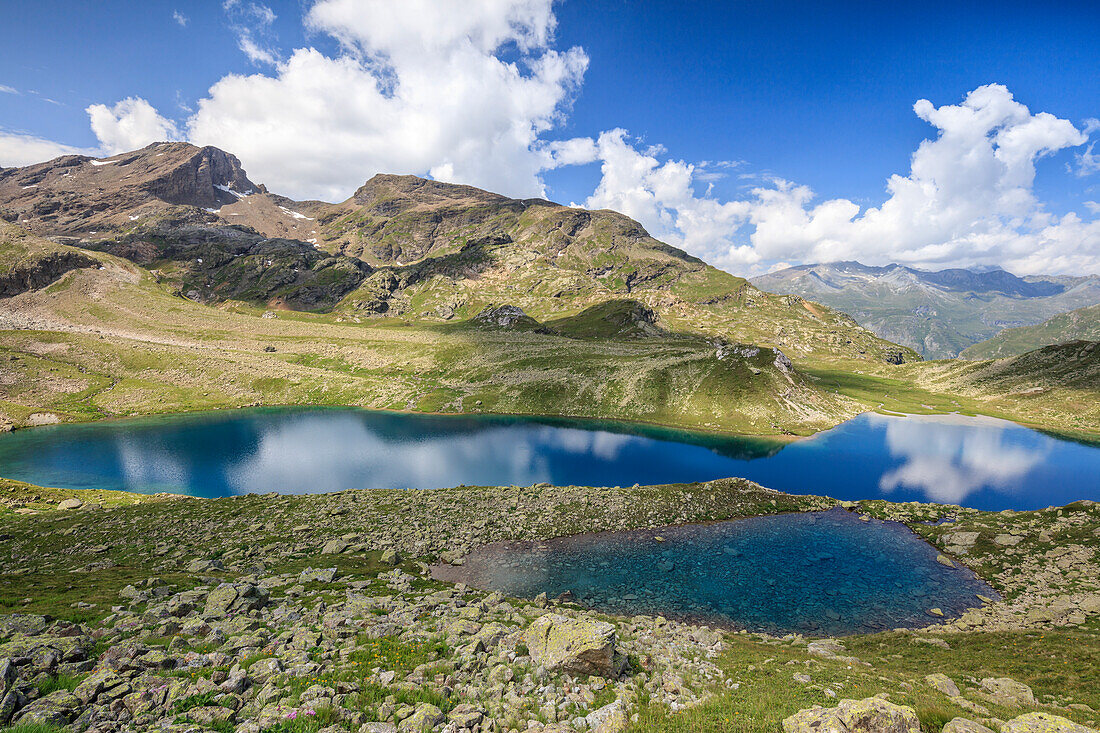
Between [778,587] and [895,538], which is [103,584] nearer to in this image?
[778,587]

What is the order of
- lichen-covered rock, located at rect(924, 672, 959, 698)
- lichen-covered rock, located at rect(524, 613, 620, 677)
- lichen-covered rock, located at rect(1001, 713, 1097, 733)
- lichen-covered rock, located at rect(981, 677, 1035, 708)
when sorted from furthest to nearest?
lichen-covered rock, located at rect(924, 672, 959, 698)
lichen-covered rock, located at rect(981, 677, 1035, 708)
lichen-covered rock, located at rect(524, 613, 620, 677)
lichen-covered rock, located at rect(1001, 713, 1097, 733)

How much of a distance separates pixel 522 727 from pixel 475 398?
102 meters

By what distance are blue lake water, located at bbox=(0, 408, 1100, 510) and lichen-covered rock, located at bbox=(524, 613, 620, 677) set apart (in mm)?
43656

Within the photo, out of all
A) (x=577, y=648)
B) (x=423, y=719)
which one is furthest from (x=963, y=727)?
(x=423, y=719)

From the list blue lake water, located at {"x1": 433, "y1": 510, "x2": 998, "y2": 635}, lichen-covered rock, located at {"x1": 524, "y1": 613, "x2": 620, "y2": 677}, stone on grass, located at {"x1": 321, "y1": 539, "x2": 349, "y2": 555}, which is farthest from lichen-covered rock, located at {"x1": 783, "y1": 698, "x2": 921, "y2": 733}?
stone on grass, located at {"x1": 321, "y1": 539, "x2": 349, "y2": 555}

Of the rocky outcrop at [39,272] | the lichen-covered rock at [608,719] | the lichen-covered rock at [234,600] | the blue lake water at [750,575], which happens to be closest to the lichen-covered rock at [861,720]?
the lichen-covered rock at [608,719]

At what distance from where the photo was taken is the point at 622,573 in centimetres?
3681

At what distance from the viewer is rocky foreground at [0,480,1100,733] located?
11.2 metres

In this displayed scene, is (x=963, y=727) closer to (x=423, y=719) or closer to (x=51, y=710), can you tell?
(x=423, y=719)

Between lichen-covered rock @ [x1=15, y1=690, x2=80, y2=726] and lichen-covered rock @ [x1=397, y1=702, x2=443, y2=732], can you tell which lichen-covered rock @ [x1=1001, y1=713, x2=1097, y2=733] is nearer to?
lichen-covered rock @ [x1=397, y1=702, x2=443, y2=732]

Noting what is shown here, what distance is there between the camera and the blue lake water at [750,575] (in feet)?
105

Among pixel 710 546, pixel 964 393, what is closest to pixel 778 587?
pixel 710 546

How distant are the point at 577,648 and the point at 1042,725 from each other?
13.3 meters

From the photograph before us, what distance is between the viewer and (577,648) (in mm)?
15500
